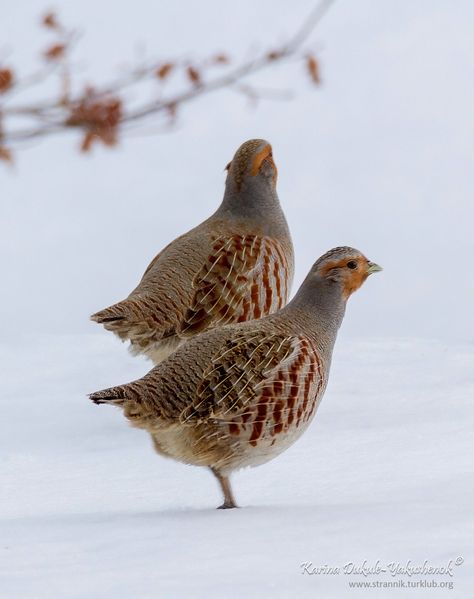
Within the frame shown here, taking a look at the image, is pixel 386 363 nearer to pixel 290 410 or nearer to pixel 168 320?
pixel 168 320

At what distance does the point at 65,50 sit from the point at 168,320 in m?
3.83

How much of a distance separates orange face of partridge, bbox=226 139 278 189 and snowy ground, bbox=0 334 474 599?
128 centimetres

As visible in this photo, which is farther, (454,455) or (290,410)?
(454,455)

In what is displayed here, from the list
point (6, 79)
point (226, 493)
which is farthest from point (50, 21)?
point (226, 493)

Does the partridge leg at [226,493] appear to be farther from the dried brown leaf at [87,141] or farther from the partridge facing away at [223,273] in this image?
the dried brown leaf at [87,141]

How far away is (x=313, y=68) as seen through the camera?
228 cm

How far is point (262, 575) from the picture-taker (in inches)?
117

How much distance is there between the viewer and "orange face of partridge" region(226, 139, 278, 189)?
625 cm

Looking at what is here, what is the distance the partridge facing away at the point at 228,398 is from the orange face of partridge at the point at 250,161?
1.85m

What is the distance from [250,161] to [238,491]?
198 centimetres

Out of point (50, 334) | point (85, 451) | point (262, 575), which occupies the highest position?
point (50, 334)

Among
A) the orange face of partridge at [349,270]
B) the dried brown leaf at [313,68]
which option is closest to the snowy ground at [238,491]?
the orange face of partridge at [349,270]

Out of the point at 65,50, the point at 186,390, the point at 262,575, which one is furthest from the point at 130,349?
the point at 65,50

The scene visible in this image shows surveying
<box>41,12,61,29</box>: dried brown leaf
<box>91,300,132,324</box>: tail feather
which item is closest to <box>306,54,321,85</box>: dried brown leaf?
<box>41,12,61,29</box>: dried brown leaf
